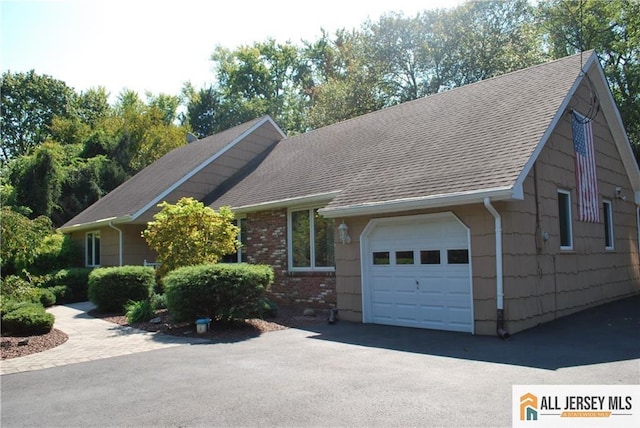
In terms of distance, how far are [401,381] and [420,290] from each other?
4.45m

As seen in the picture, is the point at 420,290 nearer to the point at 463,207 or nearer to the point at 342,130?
the point at 463,207

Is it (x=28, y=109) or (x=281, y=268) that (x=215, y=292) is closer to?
(x=281, y=268)

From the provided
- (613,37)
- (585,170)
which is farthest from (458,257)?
(613,37)

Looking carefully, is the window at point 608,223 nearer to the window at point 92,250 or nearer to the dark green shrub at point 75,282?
the dark green shrub at point 75,282

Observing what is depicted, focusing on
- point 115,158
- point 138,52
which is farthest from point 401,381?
point 115,158

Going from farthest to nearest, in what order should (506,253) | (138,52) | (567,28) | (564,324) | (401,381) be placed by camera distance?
(567,28), (138,52), (564,324), (506,253), (401,381)

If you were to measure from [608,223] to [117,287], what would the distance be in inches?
559

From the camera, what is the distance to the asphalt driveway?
5293 mm

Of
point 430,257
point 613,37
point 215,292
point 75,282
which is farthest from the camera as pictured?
point 613,37

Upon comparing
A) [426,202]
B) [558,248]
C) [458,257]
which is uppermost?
[426,202]

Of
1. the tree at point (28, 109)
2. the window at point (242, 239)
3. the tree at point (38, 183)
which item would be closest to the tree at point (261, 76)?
the tree at point (28, 109)

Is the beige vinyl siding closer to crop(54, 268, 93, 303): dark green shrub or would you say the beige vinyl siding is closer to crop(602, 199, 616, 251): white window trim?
crop(602, 199, 616, 251): white window trim

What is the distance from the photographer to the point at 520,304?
31.2ft

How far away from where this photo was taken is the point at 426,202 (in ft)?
32.1
